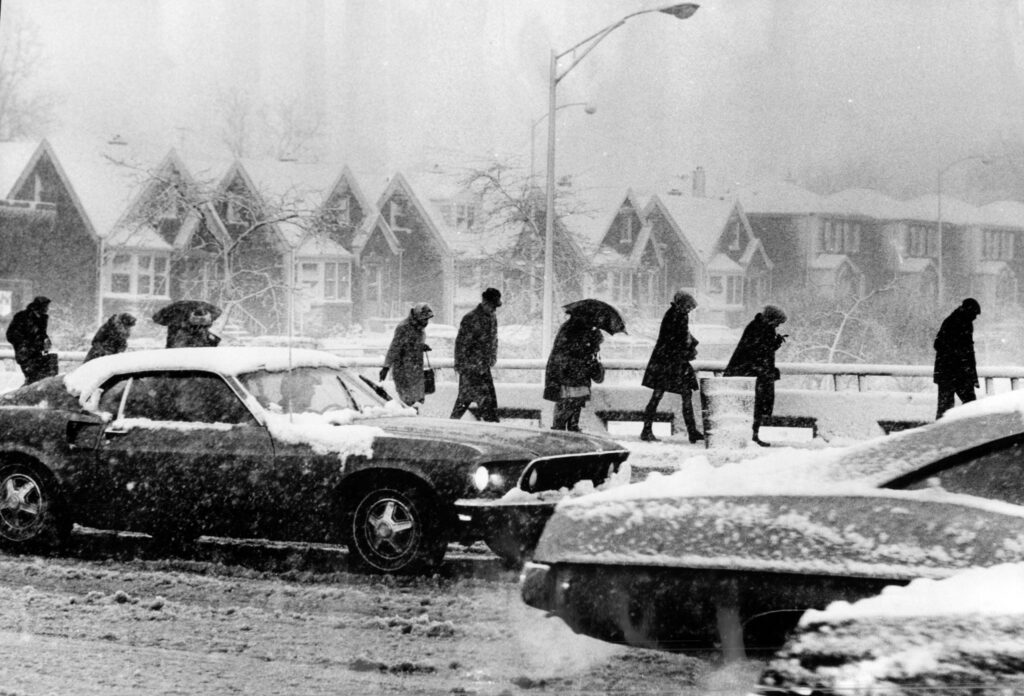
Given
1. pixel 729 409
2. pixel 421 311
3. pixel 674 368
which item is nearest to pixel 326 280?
pixel 421 311

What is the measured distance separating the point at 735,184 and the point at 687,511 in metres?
21.5

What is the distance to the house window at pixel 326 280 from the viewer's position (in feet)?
52.6

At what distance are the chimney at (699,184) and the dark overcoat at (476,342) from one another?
13142 mm

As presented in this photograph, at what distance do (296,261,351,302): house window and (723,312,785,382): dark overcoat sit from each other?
5.72 meters

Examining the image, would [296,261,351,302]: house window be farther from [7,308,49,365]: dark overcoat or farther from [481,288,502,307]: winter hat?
[481,288,502,307]: winter hat

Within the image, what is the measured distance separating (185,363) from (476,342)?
17.0 feet

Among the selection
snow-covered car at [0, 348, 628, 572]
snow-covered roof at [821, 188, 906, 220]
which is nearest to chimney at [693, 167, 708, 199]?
snow-covered roof at [821, 188, 906, 220]

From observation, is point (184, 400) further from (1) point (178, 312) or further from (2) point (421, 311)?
(1) point (178, 312)

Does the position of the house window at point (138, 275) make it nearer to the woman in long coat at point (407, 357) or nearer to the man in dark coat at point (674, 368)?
the woman in long coat at point (407, 357)

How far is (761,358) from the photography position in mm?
12594

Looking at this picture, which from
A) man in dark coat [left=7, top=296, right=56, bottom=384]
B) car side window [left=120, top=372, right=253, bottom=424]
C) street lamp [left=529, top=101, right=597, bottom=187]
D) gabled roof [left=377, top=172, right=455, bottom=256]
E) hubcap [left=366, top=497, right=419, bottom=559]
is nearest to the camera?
hubcap [left=366, top=497, right=419, bottom=559]

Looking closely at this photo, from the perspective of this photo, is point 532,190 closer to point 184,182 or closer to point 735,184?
point 735,184

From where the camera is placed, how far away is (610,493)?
383cm

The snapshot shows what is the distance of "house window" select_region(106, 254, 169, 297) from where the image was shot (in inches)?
589
